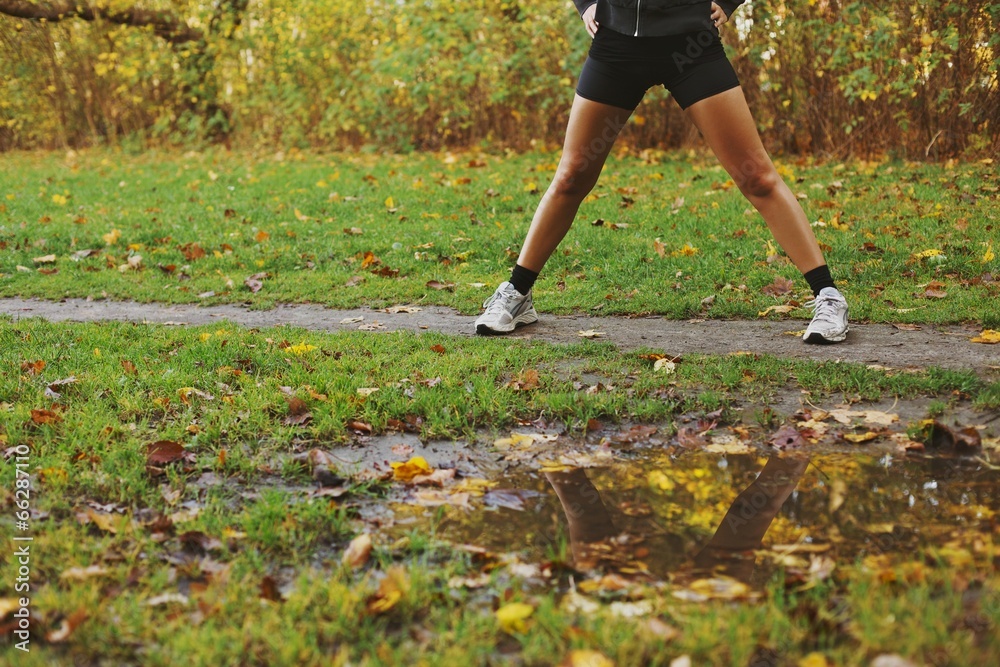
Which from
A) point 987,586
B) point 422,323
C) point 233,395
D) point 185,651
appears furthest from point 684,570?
point 422,323

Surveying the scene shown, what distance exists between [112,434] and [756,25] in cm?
820

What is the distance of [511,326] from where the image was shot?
425 cm

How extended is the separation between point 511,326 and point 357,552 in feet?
7.11

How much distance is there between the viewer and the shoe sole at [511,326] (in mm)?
4211

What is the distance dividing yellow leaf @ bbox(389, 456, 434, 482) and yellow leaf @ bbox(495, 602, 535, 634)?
83cm

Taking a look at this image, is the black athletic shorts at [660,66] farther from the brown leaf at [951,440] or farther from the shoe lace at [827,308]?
the brown leaf at [951,440]

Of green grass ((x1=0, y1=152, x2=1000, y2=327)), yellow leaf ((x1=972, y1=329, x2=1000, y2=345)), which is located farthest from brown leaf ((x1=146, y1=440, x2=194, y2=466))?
yellow leaf ((x1=972, y1=329, x2=1000, y2=345))

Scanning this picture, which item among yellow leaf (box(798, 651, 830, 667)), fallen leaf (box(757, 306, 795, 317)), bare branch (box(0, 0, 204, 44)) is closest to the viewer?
yellow leaf (box(798, 651, 830, 667))

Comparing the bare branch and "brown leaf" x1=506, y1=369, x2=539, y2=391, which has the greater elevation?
the bare branch

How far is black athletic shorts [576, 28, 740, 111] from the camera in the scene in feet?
11.6

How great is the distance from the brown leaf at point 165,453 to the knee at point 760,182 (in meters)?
2.39

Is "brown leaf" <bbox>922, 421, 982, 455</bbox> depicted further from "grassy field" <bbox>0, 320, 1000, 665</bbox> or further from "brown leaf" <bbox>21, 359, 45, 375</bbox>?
Result: "brown leaf" <bbox>21, 359, 45, 375</bbox>

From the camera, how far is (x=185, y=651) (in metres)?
1.81

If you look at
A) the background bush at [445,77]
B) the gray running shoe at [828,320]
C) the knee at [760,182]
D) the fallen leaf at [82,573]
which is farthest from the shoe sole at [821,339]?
the background bush at [445,77]
